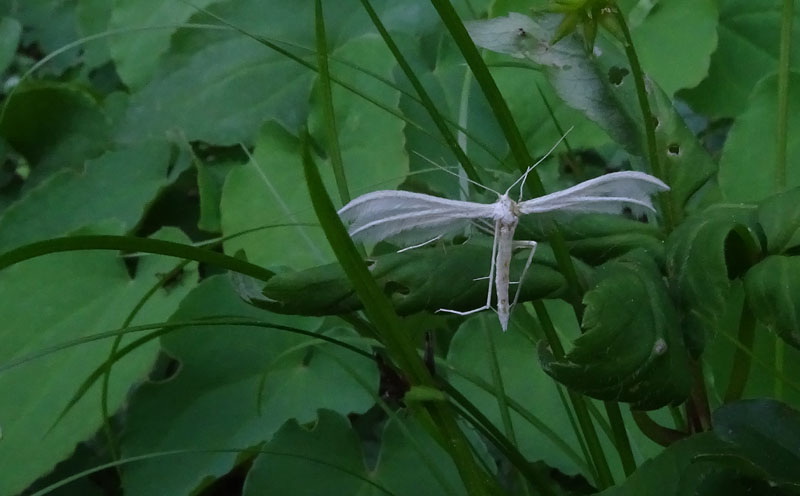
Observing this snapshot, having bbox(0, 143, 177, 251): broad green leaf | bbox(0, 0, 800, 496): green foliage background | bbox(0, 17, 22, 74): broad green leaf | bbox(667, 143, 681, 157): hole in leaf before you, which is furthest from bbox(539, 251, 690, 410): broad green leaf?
bbox(0, 17, 22, 74): broad green leaf

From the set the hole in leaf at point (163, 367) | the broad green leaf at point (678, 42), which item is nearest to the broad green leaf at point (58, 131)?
the hole in leaf at point (163, 367)

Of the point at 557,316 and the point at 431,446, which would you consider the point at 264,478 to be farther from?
the point at 557,316

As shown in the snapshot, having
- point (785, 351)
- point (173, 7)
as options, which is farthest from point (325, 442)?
point (173, 7)

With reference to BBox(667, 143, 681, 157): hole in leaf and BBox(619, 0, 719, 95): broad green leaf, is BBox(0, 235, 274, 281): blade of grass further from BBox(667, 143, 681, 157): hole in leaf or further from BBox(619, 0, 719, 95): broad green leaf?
BBox(619, 0, 719, 95): broad green leaf

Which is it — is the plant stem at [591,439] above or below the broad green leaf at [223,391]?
above

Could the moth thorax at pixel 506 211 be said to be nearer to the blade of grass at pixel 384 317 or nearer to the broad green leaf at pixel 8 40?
the blade of grass at pixel 384 317

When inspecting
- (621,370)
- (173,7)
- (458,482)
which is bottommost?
(458,482)
